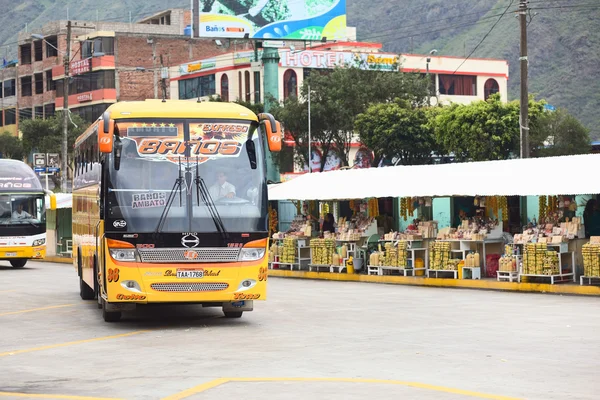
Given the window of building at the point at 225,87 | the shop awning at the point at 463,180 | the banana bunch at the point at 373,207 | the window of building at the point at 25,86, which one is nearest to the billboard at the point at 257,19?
the window of building at the point at 225,87

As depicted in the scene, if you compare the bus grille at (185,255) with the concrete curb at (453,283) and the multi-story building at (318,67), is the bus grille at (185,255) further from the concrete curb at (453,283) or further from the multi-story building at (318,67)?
the multi-story building at (318,67)

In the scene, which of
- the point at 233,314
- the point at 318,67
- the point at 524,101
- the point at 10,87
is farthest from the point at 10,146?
the point at 233,314

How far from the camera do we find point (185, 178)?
1634 cm

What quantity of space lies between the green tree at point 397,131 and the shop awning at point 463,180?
108ft

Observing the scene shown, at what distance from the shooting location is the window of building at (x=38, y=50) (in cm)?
10616

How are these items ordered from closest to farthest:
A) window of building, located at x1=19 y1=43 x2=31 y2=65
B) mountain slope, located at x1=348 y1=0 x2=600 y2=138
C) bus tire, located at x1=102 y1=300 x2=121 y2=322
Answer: bus tire, located at x1=102 y1=300 x2=121 y2=322 < window of building, located at x1=19 y1=43 x2=31 y2=65 < mountain slope, located at x1=348 y1=0 x2=600 y2=138

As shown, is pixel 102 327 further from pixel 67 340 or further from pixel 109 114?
pixel 109 114

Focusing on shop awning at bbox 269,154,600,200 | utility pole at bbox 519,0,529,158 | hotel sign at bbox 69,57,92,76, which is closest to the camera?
shop awning at bbox 269,154,600,200

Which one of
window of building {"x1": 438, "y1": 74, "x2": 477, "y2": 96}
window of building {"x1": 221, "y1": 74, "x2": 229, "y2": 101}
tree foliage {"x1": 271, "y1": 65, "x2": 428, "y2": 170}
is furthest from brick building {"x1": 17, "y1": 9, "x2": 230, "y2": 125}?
tree foliage {"x1": 271, "y1": 65, "x2": 428, "y2": 170}

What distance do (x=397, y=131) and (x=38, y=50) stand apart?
52.7 m

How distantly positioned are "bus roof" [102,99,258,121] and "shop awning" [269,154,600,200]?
854cm

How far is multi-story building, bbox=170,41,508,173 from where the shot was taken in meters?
79.2

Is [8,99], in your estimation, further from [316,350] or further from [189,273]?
[316,350]

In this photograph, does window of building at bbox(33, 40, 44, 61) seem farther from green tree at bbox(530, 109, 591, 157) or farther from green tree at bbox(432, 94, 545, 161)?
green tree at bbox(530, 109, 591, 157)
